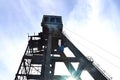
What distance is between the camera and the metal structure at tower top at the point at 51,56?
15664 millimetres

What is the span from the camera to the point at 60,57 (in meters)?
17.0

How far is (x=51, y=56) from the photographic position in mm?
16844

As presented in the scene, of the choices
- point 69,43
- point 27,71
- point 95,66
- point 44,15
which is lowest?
point 27,71

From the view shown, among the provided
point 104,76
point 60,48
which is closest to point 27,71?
point 60,48

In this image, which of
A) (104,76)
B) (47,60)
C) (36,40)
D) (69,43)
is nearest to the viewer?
(104,76)

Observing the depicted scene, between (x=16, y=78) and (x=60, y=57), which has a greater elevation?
(x=60, y=57)

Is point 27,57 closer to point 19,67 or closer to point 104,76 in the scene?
point 19,67

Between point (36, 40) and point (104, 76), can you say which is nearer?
point (104, 76)

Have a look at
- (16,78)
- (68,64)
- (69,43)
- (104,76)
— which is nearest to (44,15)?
(69,43)

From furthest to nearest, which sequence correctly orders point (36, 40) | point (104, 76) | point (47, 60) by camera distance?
point (36, 40), point (47, 60), point (104, 76)

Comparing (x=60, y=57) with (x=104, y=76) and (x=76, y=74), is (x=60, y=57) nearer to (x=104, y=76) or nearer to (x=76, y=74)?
(x=76, y=74)

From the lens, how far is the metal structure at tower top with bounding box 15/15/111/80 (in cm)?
1566

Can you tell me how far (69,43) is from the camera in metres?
17.3

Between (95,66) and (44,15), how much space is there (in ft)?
20.3
